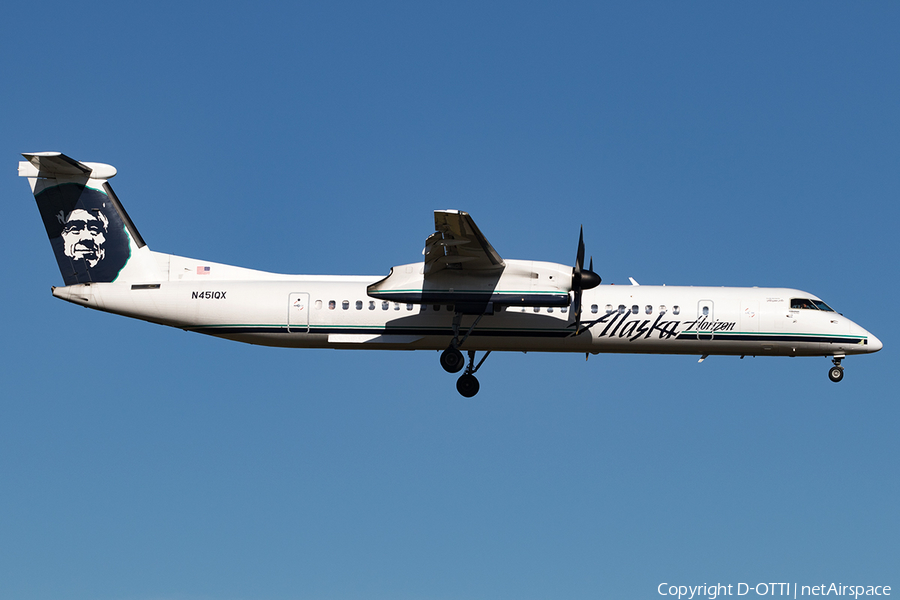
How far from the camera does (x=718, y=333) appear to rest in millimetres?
25812

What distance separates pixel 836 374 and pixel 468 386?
10583mm

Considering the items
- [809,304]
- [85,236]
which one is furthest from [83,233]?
[809,304]

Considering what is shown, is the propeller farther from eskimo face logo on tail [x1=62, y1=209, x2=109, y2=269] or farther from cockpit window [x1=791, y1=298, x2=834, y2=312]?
eskimo face logo on tail [x1=62, y1=209, x2=109, y2=269]

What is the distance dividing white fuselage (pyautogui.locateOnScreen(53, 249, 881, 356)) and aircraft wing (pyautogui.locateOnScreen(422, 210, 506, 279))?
5.49 feet

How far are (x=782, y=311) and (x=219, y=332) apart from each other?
53.2ft

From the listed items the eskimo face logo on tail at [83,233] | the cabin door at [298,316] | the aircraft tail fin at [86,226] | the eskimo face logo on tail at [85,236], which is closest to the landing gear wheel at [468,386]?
the cabin door at [298,316]

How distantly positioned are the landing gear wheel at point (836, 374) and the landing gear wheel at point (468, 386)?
10.1 meters

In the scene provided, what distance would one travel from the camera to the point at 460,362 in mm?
25844

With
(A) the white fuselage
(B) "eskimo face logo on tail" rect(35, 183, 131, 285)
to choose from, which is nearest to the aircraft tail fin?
(B) "eskimo face logo on tail" rect(35, 183, 131, 285)

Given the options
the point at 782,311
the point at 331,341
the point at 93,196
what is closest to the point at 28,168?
the point at 93,196

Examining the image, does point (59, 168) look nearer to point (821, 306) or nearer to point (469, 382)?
point (469, 382)

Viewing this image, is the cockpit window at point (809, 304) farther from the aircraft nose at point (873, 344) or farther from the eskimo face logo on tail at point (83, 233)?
the eskimo face logo on tail at point (83, 233)

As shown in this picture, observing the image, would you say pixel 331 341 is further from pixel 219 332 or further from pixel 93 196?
pixel 93 196

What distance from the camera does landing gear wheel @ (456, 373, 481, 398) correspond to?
26891 mm
